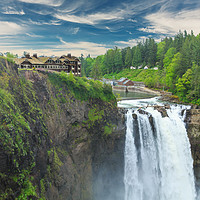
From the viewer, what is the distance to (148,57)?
4348 inches

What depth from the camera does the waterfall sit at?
2592cm

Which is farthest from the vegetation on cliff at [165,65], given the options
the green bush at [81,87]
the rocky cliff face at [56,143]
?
the rocky cliff face at [56,143]

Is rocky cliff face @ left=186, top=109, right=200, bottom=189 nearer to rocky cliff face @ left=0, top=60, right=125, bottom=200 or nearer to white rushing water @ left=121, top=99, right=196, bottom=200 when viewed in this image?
white rushing water @ left=121, top=99, right=196, bottom=200

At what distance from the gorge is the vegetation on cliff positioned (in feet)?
50.4

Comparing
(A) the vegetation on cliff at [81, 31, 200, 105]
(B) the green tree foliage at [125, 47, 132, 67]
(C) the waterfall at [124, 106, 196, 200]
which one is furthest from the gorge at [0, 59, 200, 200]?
(B) the green tree foliage at [125, 47, 132, 67]

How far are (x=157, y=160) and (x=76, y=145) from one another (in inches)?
502

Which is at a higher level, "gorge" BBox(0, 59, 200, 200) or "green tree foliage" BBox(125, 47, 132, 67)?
"green tree foliage" BBox(125, 47, 132, 67)

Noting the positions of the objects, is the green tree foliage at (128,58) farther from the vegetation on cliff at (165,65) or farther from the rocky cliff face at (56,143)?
the rocky cliff face at (56,143)

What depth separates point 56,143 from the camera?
1977 cm

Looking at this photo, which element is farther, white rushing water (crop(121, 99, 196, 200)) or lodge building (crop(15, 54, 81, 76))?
lodge building (crop(15, 54, 81, 76))

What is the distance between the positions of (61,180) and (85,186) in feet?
19.2

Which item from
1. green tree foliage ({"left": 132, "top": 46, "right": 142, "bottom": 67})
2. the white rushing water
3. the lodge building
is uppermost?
green tree foliage ({"left": 132, "top": 46, "right": 142, "bottom": 67})

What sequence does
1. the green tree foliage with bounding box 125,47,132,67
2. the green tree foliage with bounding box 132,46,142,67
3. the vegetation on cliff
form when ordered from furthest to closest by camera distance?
the green tree foliage with bounding box 125,47,132,67
the green tree foliage with bounding box 132,46,142,67
the vegetation on cliff

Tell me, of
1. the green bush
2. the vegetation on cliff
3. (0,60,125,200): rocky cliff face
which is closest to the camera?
(0,60,125,200): rocky cliff face
